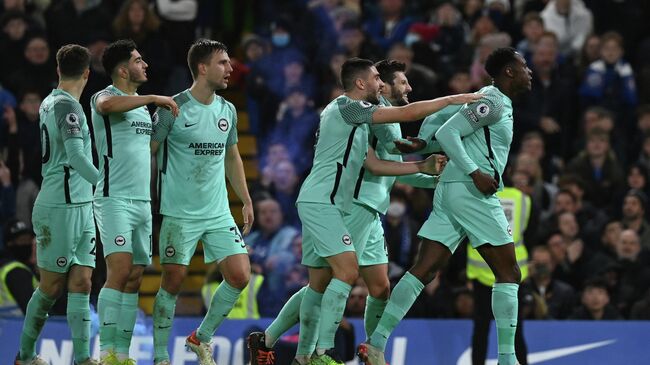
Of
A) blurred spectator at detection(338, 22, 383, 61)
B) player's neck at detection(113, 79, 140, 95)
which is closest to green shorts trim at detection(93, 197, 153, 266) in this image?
player's neck at detection(113, 79, 140, 95)

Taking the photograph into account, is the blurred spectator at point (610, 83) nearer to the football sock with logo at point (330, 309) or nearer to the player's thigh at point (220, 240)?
the football sock with logo at point (330, 309)

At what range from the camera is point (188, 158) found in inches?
448

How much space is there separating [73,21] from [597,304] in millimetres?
7136

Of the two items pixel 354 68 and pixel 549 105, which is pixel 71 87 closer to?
pixel 354 68

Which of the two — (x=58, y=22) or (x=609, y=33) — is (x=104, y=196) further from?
(x=609, y=33)

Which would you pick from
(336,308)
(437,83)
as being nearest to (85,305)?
(336,308)

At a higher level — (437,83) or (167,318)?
(437,83)

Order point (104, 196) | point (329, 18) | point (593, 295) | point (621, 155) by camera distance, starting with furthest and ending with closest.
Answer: point (329, 18)
point (621, 155)
point (593, 295)
point (104, 196)

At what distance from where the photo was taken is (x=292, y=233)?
53.2 feet

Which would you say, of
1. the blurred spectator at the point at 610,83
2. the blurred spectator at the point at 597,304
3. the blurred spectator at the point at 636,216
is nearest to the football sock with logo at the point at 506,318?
the blurred spectator at the point at 597,304

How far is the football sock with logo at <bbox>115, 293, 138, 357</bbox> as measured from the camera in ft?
37.0

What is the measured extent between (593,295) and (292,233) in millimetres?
3268

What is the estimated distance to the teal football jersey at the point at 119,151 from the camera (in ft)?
37.0

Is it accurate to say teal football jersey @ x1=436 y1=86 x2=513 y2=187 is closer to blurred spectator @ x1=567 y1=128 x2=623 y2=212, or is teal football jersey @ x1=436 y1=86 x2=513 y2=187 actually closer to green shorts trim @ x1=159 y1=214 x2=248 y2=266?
green shorts trim @ x1=159 y1=214 x2=248 y2=266
